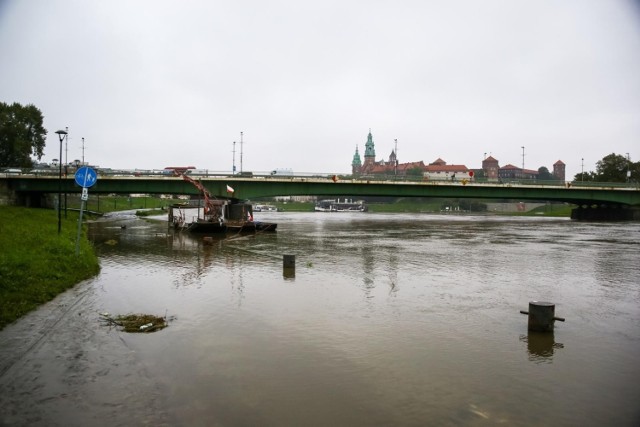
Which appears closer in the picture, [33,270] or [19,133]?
[33,270]

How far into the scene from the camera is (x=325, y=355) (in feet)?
34.2

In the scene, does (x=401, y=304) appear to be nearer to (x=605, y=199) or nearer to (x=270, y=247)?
(x=270, y=247)

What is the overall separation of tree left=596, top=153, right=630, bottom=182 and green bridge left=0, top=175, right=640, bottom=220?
108 feet

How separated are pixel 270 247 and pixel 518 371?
24905 mm

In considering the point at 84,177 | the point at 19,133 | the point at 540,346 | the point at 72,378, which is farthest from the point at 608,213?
the point at 19,133

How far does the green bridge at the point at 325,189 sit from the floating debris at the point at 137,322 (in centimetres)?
4067

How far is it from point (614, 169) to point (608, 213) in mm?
39251

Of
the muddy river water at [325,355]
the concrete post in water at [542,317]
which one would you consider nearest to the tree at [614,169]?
the muddy river water at [325,355]

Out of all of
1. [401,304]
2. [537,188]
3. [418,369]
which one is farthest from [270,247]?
[537,188]

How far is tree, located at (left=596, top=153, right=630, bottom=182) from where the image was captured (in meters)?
118

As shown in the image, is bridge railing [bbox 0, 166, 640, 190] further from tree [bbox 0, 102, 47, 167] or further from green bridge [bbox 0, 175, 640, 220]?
tree [bbox 0, 102, 47, 167]

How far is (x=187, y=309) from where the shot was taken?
1428 cm

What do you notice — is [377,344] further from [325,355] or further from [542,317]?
[542,317]

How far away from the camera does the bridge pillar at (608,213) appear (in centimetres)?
8506
